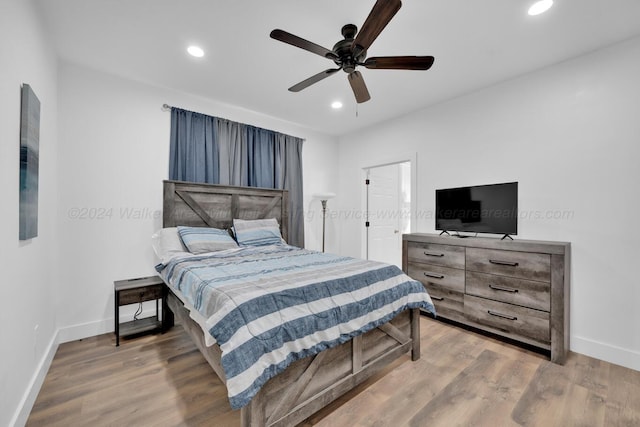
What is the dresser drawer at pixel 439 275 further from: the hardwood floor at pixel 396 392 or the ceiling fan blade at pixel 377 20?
the ceiling fan blade at pixel 377 20

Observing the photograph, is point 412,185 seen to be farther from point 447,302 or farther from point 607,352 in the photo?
point 607,352

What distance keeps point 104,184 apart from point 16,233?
1515 millimetres

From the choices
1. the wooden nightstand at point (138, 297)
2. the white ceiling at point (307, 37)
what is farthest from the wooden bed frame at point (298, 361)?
the white ceiling at point (307, 37)

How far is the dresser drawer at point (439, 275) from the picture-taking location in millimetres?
2953

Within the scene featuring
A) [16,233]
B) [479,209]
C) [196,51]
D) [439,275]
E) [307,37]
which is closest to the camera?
[16,233]

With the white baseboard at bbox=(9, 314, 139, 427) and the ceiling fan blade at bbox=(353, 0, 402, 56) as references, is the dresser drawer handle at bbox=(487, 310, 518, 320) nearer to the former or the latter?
the ceiling fan blade at bbox=(353, 0, 402, 56)

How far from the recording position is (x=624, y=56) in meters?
2.31

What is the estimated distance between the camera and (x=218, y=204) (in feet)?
11.6

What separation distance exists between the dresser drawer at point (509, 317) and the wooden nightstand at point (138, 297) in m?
3.22

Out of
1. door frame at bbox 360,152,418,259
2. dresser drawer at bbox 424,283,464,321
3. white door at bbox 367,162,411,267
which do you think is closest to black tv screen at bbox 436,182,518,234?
door frame at bbox 360,152,418,259

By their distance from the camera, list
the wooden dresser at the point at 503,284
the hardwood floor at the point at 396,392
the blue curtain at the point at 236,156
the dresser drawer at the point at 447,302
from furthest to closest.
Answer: the blue curtain at the point at 236,156 < the dresser drawer at the point at 447,302 < the wooden dresser at the point at 503,284 < the hardwood floor at the point at 396,392

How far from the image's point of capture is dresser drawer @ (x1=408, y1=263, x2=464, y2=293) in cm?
295

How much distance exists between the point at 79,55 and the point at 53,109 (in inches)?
23.1

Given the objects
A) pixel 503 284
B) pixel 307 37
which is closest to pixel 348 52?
pixel 307 37
